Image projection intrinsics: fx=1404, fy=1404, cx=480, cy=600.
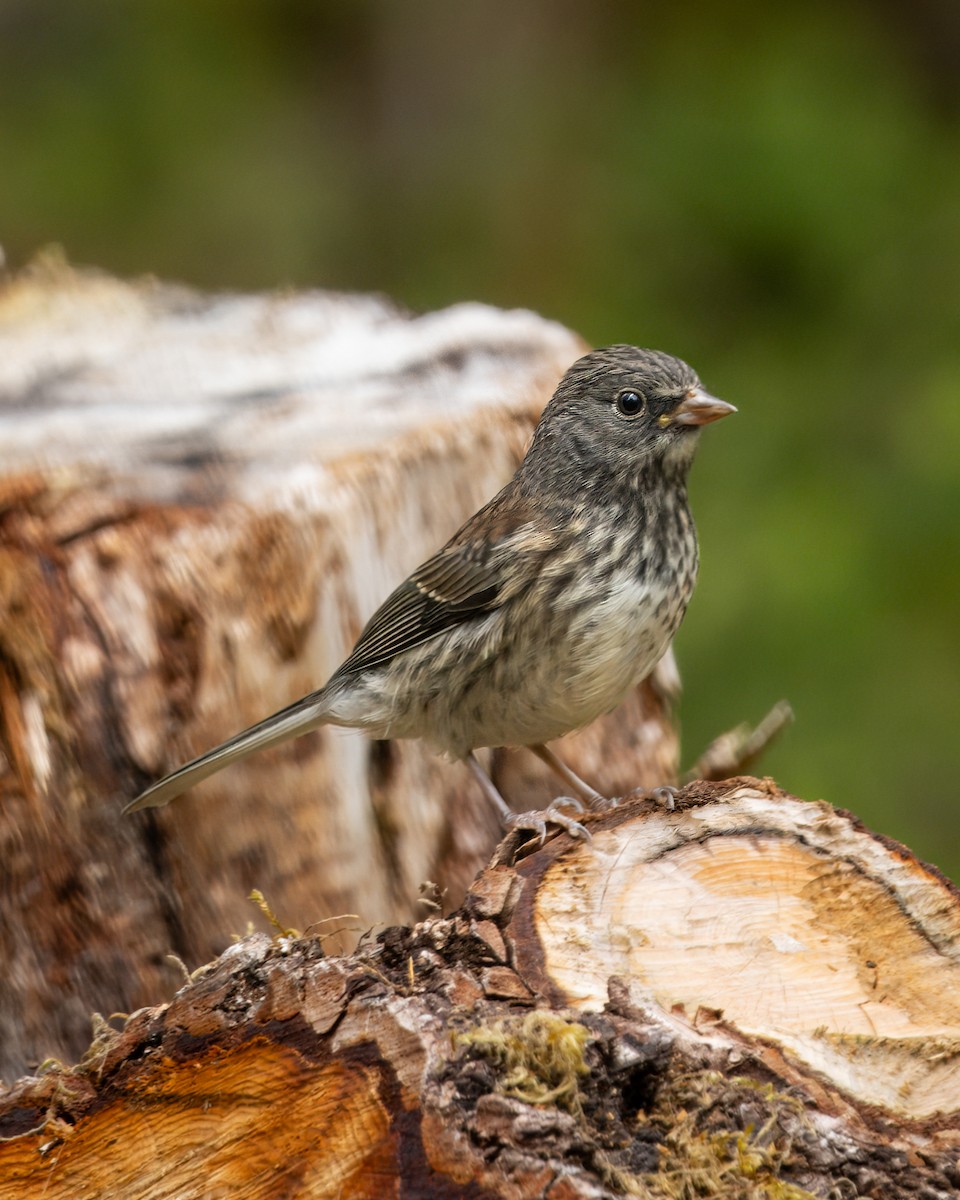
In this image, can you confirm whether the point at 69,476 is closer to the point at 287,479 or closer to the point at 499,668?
the point at 287,479

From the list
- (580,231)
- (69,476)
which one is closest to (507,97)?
(580,231)

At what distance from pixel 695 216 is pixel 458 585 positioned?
3900 millimetres

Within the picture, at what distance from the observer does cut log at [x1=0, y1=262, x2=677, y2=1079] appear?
3.59 meters

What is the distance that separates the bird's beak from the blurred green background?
6.92 ft

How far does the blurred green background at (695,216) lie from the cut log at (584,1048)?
288 centimetres

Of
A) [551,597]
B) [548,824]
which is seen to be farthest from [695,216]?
[548,824]

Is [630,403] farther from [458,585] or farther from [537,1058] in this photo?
[537,1058]

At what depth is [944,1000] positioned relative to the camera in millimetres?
2555

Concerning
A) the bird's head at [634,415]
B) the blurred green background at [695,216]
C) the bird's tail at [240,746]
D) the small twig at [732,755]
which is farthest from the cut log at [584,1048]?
the blurred green background at [695,216]

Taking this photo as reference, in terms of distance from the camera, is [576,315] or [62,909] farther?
[576,315]

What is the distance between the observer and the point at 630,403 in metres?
3.61

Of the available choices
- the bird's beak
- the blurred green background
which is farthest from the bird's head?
the blurred green background

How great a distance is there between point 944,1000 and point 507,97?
6.63 metres

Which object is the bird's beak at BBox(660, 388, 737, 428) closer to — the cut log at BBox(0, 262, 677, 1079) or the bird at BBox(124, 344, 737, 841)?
the bird at BBox(124, 344, 737, 841)
